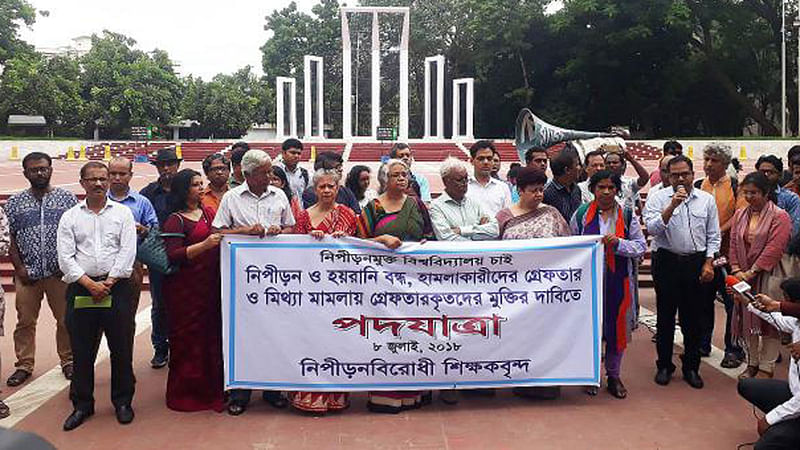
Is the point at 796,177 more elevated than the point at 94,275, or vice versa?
the point at 796,177

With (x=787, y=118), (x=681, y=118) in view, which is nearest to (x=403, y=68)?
(x=681, y=118)

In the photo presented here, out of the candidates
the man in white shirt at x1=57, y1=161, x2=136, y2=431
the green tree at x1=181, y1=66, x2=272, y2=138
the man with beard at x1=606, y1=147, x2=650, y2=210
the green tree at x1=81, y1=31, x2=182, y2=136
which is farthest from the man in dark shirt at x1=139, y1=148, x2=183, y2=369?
the green tree at x1=181, y1=66, x2=272, y2=138

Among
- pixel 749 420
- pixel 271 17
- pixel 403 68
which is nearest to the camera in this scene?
pixel 749 420

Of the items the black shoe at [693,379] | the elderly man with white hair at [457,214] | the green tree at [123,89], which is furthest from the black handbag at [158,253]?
the green tree at [123,89]

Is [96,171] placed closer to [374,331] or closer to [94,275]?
[94,275]

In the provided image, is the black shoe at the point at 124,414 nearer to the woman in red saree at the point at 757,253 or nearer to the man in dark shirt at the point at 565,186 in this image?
the man in dark shirt at the point at 565,186

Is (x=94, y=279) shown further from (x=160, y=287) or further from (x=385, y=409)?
(x=385, y=409)

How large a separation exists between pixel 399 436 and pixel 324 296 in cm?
93

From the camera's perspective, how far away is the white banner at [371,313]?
166 inches

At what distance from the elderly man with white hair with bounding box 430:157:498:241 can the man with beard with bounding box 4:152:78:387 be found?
2559 millimetres

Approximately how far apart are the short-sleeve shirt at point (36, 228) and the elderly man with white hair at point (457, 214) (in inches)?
101

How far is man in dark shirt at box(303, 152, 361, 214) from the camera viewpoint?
5207 millimetres

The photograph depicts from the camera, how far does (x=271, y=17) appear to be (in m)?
50.0

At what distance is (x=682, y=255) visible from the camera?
4.64 m
